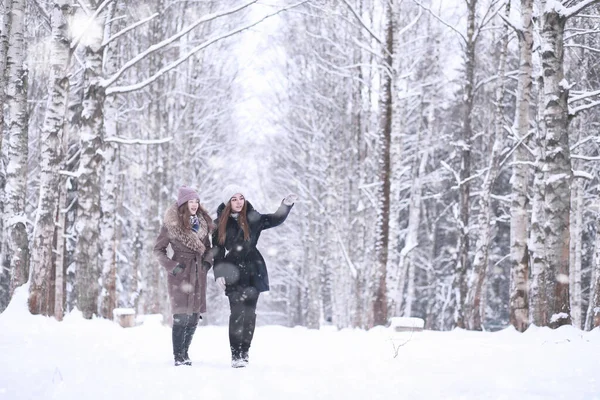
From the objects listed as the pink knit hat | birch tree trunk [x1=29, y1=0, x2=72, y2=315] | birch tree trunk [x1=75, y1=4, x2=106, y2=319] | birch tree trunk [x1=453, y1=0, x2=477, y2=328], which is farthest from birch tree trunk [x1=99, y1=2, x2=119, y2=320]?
the pink knit hat

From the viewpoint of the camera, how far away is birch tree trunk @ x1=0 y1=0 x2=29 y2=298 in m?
9.34

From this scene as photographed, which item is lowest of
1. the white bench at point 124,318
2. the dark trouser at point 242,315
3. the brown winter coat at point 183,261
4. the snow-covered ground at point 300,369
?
the white bench at point 124,318

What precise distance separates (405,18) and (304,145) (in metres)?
5.64

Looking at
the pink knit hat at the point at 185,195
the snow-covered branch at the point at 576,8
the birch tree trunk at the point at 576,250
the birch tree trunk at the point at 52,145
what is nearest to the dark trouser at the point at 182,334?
the pink knit hat at the point at 185,195

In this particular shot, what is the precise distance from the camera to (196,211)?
222 inches

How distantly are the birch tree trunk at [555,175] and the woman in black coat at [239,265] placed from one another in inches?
134

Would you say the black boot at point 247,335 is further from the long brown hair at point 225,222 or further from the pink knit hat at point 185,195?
the pink knit hat at point 185,195

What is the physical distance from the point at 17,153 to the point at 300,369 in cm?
690

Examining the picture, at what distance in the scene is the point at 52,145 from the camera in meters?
8.33

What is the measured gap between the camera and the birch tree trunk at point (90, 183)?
947 centimetres

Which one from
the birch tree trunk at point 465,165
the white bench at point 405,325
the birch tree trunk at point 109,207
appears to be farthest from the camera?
the birch tree trunk at point 465,165

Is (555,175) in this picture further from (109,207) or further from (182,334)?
(109,207)

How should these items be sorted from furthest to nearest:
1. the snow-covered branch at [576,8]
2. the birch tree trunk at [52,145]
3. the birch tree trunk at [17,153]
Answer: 1. the birch tree trunk at [17,153]
2. the birch tree trunk at [52,145]
3. the snow-covered branch at [576,8]

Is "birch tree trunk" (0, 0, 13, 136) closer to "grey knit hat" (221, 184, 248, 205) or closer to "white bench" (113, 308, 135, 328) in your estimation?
"white bench" (113, 308, 135, 328)
